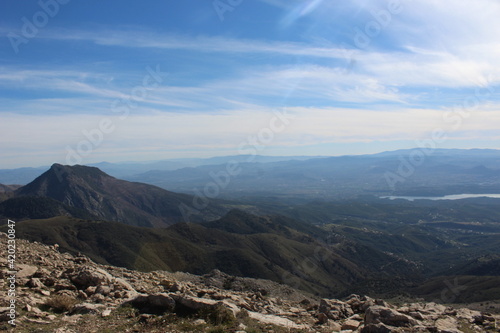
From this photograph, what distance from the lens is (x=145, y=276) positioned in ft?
80.9

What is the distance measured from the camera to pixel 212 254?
354ft

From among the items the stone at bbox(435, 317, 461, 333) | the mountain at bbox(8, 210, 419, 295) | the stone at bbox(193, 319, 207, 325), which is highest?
the stone at bbox(193, 319, 207, 325)

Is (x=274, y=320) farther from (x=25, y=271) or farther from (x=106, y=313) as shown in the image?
(x=25, y=271)

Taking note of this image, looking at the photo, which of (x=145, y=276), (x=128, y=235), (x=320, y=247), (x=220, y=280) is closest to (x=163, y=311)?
(x=145, y=276)

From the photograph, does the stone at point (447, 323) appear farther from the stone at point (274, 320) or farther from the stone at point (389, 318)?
the stone at point (274, 320)

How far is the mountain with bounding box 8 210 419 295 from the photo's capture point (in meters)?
97.0

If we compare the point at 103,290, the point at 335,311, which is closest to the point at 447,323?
the point at 335,311

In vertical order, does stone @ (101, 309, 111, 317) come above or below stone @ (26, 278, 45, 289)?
below

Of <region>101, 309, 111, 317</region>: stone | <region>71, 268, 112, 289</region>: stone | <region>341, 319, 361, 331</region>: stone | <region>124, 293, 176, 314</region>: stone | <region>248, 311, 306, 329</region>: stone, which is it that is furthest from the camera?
<region>71, 268, 112, 289</region>: stone

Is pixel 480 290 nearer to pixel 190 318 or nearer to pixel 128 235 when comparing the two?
pixel 190 318

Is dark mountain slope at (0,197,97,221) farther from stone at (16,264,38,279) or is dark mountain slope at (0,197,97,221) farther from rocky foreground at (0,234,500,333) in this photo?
rocky foreground at (0,234,500,333)

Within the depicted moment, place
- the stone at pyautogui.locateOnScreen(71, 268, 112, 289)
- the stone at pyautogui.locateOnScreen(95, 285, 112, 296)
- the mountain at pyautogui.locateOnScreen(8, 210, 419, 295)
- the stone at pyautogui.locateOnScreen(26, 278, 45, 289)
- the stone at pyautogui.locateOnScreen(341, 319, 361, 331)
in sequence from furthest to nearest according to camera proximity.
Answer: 1. the mountain at pyautogui.locateOnScreen(8, 210, 419, 295)
2. the stone at pyautogui.locateOnScreen(71, 268, 112, 289)
3. the stone at pyautogui.locateOnScreen(95, 285, 112, 296)
4. the stone at pyautogui.locateOnScreen(26, 278, 45, 289)
5. the stone at pyautogui.locateOnScreen(341, 319, 361, 331)

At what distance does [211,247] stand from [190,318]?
11352 centimetres

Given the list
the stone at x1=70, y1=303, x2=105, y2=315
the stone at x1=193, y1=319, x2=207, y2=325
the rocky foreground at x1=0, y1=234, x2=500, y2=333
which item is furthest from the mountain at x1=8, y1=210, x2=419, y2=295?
the stone at x1=193, y1=319, x2=207, y2=325
